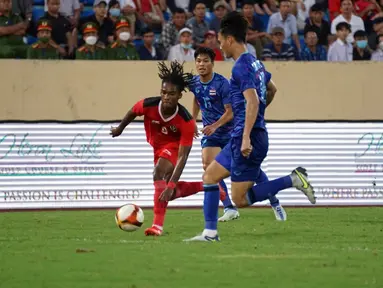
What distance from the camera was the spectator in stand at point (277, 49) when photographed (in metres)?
20.2

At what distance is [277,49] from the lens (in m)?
20.3

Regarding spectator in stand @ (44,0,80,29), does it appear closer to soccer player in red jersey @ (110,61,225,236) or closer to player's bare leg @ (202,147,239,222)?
player's bare leg @ (202,147,239,222)

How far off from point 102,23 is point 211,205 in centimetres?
956

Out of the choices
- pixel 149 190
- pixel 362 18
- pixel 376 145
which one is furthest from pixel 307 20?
pixel 149 190

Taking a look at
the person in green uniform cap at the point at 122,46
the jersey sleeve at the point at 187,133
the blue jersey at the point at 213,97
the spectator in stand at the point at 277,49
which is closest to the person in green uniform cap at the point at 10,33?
the person in green uniform cap at the point at 122,46

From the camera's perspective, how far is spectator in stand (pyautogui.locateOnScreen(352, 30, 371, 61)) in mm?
20859

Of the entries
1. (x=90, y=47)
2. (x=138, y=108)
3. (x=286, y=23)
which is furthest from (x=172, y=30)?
(x=138, y=108)

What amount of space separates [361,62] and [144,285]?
13815 millimetres

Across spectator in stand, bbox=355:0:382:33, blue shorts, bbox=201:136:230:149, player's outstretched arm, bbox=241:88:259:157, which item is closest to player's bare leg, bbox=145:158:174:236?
player's outstretched arm, bbox=241:88:259:157

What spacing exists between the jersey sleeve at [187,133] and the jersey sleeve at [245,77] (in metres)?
1.62

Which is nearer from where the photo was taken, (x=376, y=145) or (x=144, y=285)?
(x=144, y=285)

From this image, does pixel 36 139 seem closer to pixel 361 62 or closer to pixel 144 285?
pixel 361 62

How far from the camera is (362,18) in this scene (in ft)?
71.7

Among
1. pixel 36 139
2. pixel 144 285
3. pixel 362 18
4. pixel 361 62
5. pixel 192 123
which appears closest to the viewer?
pixel 144 285
